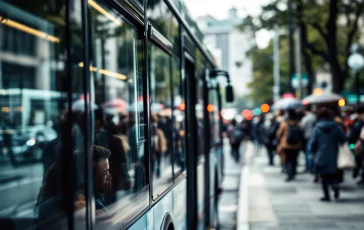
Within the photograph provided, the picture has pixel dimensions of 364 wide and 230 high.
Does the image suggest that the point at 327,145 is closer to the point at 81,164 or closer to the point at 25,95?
the point at 81,164

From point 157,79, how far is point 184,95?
1522mm

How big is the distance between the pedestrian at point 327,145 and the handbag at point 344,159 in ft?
2.66

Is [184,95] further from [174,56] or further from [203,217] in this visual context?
[203,217]

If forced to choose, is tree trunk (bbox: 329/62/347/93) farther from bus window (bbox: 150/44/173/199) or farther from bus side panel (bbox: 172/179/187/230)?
bus side panel (bbox: 172/179/187/230)

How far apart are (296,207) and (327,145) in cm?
134

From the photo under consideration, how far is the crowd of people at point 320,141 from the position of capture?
466 inches

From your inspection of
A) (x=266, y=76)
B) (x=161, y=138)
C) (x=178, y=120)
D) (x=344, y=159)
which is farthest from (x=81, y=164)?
(x=266, y=76)

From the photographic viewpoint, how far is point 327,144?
466 inches

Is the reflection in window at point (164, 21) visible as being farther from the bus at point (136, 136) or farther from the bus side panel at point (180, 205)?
the bus side panel at point (180, 205)

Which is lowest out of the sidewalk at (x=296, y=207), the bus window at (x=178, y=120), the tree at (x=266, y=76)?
the sidewalk at (x=296, y=207)

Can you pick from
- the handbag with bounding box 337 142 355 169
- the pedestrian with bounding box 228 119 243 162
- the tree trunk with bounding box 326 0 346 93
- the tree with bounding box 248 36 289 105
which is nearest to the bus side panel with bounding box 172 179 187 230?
the handbag with bounding box 337 142 355 169

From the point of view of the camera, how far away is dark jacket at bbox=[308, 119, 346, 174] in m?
11.8

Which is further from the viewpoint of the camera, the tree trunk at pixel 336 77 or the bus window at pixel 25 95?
the tree trunk at pixel 336 77

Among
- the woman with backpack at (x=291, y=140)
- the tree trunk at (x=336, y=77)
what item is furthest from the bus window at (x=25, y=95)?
the tree trunk at (x=336, y=77)
